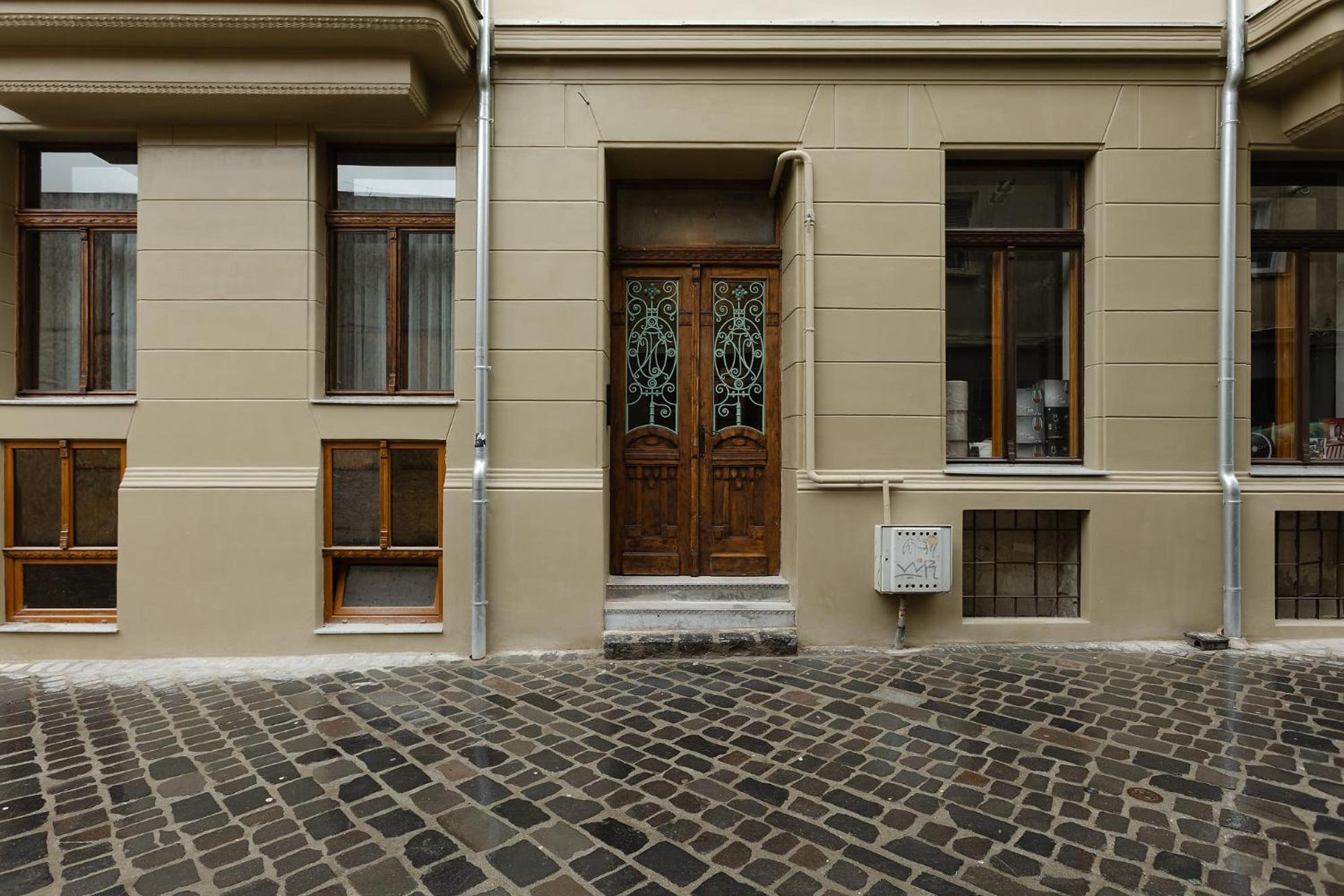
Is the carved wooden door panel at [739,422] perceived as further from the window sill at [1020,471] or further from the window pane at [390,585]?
the window pane at [390,585]

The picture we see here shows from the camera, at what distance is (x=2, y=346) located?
18.9 ft

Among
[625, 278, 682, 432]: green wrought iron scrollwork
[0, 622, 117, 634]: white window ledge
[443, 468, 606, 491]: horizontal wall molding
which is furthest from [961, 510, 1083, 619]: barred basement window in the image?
[0, 622, 117, 634]: white window ledge

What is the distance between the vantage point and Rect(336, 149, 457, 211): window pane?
6.01 m

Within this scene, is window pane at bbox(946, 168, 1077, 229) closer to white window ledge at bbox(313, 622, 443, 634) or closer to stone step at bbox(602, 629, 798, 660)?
stone step at bbox(602, 629, 798, 660)

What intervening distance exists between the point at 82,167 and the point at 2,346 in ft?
5.42

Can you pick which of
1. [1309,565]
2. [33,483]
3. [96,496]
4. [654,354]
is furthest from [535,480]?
[1309,565]

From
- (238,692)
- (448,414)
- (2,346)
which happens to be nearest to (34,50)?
(2,346)

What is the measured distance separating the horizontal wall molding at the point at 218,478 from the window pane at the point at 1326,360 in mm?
8656

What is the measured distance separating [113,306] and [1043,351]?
8145 millimetres

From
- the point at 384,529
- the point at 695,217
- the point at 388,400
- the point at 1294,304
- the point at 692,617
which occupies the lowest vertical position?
the point at 692,617

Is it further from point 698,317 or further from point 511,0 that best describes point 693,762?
point 511,0

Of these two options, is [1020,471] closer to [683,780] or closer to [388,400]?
[683,780]

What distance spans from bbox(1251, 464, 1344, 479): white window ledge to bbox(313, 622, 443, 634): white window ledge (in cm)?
696

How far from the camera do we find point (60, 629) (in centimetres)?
555
